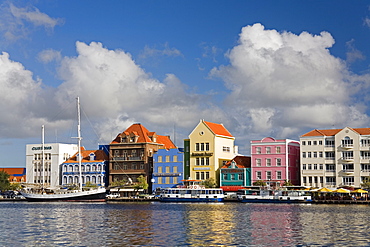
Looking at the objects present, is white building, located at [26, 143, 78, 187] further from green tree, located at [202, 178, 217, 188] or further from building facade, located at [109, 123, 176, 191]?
green tree, located at [202, 178, 217, 188]

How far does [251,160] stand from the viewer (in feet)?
440

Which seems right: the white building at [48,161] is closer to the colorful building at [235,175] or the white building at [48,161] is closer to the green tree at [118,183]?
the green tree at [118,183]

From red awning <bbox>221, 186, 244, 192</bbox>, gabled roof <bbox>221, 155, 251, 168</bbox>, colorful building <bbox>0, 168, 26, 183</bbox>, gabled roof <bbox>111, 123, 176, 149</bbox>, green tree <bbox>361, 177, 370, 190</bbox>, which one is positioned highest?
gabled roof <bbox>111, 123, 176, 149</bbox>

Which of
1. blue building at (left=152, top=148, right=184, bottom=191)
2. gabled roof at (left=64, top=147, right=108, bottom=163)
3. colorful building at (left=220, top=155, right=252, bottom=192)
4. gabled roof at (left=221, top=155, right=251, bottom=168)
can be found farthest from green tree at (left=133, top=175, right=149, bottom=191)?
gabled roof at (left=221, top=155, right=251, bottom=168)

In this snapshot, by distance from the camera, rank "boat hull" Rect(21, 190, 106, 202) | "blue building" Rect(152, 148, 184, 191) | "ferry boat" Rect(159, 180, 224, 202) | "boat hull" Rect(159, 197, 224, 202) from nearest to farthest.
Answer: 1. "boat hull" Rect(159, 197, 224, 202)
2. "ferry boat" Rect(159, 180, 224, 202)
3. "boat hull" Rect(21, 190, 106, 202)
4. "blue building" Rect(152, 148, 184, 191)

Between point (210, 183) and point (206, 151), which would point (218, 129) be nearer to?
point (206, 151)

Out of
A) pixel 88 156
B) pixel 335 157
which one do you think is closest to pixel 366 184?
pixel 335 157

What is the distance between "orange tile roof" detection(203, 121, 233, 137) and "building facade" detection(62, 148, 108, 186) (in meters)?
30.9

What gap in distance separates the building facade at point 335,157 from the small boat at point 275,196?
32.4 ft

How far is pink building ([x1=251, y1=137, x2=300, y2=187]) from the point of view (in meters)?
130

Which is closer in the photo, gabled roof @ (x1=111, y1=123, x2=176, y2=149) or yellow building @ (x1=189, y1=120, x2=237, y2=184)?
yellow building @ (x1=189, y1=120, x2=237, y2=184)

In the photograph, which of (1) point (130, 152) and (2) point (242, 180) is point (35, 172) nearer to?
(1) point (130, 152)

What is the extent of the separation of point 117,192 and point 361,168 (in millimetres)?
58099

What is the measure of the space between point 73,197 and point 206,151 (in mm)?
32062
